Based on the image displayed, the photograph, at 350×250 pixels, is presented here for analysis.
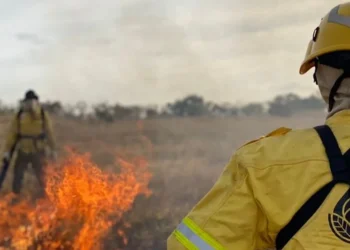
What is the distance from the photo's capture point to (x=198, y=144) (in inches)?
516

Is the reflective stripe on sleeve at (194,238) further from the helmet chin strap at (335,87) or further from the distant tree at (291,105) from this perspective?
the distant tree at (291,105)

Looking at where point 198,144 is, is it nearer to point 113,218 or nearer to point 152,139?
point 152,139

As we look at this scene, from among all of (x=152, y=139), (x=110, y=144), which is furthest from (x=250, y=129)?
(x=110, y=144)

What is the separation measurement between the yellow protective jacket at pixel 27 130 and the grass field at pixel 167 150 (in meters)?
0.79

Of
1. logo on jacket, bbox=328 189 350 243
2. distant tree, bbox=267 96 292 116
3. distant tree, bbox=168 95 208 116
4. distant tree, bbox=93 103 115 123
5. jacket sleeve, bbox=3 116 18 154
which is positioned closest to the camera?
logo on jacket, bbox=328 189 350 243

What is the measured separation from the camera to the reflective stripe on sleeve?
1.74 m

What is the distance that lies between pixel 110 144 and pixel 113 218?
13.3ft

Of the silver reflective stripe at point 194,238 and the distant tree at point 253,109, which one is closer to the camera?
the silver reflective stripe at point 194,238

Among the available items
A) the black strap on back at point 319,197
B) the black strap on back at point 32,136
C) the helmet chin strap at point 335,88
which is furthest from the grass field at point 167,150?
the black strap on back at point 319,197

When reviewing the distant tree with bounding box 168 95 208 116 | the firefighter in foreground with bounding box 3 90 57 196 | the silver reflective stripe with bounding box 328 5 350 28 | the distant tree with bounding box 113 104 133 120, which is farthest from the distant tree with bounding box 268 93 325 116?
the silver reflective stripe with bounding box 328 5 350 28

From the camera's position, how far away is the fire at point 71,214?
709 cm

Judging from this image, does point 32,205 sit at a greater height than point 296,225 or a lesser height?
lesser

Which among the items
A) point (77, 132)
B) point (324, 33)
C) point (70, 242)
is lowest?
point (70, 242)

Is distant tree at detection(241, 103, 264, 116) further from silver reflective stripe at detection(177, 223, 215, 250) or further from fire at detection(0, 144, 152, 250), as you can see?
silver reflective stripe at detection(177, 223, 215, 250)
